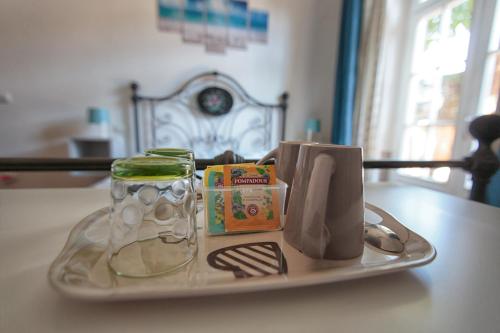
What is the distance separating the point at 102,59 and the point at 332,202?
2525 mm

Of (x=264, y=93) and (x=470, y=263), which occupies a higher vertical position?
(x=264, y=93)

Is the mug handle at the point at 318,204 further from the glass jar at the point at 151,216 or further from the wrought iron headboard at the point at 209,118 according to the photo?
the wrought iron headboard at the point at 209,118

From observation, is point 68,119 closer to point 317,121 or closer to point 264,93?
point 264,93

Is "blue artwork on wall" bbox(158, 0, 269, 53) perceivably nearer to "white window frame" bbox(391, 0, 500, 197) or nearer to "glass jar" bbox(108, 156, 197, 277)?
"white window frame" bbox(391, 0, 500, 197)

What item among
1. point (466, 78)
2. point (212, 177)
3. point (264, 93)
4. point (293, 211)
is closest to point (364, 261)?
point (293, 211)

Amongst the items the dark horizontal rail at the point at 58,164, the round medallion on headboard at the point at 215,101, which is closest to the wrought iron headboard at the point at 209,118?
the round medallion on headboard at the point at 215,101

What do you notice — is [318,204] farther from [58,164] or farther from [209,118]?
[209,118]

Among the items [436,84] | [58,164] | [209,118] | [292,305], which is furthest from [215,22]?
[292,305]

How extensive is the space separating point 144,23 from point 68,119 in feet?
3.72

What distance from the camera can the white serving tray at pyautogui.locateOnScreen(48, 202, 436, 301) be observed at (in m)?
0.22

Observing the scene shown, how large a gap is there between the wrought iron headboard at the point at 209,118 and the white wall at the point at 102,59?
0.10 metres

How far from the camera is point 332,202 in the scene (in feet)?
0.95

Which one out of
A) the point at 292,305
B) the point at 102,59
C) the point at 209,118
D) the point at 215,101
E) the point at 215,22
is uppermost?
the point at 215,22

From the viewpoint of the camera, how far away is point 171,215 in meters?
0.40
